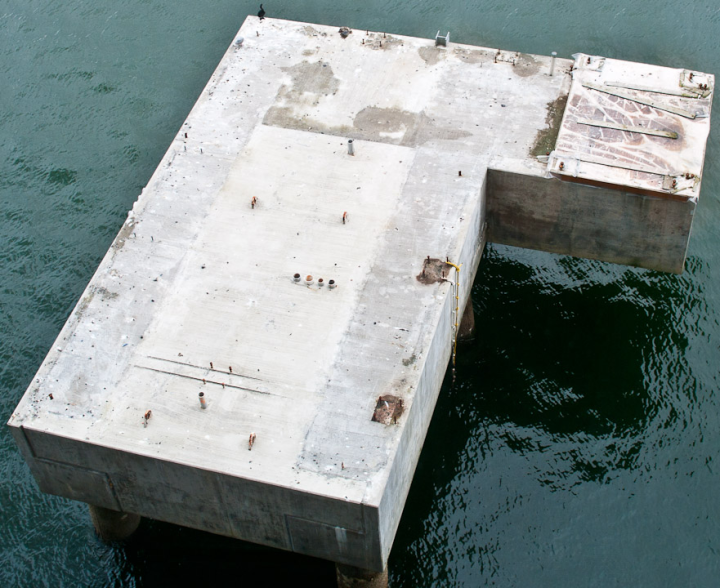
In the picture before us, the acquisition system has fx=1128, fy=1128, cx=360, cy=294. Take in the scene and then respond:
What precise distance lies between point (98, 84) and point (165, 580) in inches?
1391

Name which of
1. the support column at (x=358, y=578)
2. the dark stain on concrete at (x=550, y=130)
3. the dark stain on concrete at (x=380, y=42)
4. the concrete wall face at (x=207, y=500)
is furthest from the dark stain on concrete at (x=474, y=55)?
the concrete wall face at (x=207, y=500)

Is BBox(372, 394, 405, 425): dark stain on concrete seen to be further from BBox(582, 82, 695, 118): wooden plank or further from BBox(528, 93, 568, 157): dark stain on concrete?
BBox(582, 82, 695, 118): wooden plank

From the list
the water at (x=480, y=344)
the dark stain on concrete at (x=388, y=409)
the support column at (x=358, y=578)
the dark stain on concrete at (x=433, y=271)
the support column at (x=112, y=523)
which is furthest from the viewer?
the water at (x=480, y=344)

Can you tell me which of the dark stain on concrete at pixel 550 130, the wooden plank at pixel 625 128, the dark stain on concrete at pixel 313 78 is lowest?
the dark stain on concrete at pixel 550 130

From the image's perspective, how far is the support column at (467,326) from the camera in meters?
57.5

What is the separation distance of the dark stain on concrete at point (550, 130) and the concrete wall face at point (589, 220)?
2.12 m

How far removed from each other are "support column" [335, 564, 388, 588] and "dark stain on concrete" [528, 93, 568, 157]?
21.2 m

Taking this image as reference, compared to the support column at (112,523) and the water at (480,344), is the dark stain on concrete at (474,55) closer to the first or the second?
the water at (480,344)

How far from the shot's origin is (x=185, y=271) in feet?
161

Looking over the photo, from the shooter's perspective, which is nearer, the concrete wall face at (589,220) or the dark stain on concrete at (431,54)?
the concrete wall face at (589,220)

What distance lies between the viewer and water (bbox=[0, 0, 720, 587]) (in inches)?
1980

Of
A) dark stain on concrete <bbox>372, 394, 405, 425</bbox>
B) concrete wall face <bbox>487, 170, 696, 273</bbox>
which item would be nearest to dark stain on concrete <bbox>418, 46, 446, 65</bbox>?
concrete wall face <bbox>487, 170, 696, 273</bbox>

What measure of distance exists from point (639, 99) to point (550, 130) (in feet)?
A: 15.9

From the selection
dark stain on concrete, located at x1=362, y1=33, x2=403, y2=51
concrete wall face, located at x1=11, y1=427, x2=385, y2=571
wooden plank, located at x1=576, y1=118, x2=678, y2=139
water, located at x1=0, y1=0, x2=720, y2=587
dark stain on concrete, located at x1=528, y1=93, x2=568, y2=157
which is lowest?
water, located at x1=0, y1=0, x2=720, y2=587
